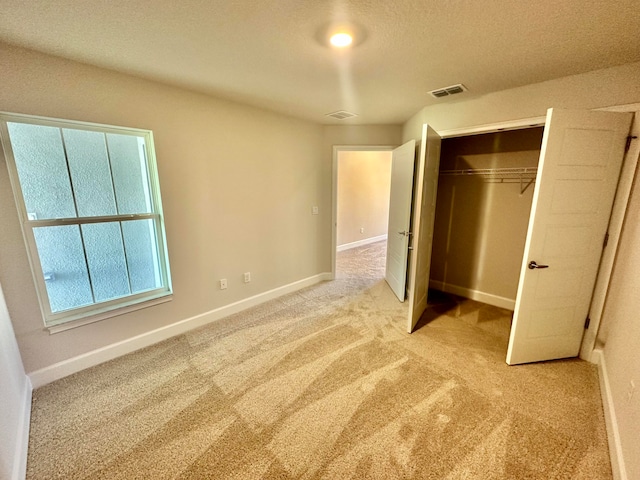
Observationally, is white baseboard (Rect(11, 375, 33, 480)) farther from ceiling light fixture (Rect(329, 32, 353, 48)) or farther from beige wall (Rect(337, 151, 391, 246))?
beige wall (Rect(337, 151, 391, 246))

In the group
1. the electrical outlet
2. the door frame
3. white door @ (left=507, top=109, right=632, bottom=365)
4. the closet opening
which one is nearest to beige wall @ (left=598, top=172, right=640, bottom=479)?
the electrical outlet

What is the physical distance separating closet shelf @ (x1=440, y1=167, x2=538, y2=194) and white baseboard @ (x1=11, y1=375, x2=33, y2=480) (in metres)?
4.55

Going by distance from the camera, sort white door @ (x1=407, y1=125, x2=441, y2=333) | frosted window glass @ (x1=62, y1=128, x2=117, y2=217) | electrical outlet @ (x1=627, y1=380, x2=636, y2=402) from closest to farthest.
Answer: electrical outlet @ (x1=627, y1=380, x2=636, y2=402) → frosted window glass @ (x1=62, y1=128, x2=117, y2=217) → white door @ (x1=407, y1=125, x2=441, y2=333)

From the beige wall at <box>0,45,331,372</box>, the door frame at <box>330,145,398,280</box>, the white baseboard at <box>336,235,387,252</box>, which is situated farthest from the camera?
the white baseboard at <box>336,235,387,252</box>

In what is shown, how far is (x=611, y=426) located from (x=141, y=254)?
3.77 m

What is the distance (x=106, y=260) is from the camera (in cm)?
233

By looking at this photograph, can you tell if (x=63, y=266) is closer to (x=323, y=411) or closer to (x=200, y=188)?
(x=200, y=188)

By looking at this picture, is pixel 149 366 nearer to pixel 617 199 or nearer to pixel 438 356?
pixel 438 356

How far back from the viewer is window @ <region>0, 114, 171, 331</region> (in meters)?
1.92

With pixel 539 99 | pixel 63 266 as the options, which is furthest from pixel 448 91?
pixel 63 266

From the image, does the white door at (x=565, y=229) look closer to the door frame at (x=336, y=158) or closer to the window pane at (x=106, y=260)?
the door frame at (x=336, y=158)

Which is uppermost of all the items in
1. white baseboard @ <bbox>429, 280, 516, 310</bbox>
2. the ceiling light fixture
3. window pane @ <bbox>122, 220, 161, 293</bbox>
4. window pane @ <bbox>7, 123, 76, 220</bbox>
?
the ceiling light fixture

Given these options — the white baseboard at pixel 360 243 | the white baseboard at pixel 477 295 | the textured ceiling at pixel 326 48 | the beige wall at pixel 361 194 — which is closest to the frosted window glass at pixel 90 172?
the textured ceiling at pixel 326 48

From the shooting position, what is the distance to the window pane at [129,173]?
229cm
